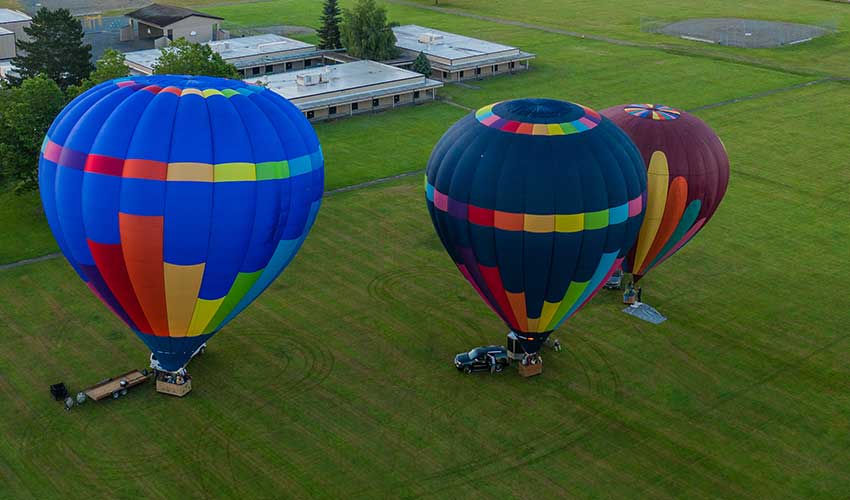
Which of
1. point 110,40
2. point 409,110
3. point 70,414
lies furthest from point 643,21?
point 70,414

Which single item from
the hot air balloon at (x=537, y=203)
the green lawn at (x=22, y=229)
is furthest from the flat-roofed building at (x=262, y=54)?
the hot air balloon at (x=537, y=203)

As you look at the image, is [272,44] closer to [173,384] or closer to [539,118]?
[539,118]

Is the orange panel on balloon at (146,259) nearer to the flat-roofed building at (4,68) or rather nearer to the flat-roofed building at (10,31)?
the flat-roofed building at (4,68)

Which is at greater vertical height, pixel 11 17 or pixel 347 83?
pixel 11 17

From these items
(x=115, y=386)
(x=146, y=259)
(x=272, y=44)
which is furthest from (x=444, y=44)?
(x=146, y=259)

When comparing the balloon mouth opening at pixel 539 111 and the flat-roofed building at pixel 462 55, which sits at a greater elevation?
the balloon mouth opening at pixel 539 111

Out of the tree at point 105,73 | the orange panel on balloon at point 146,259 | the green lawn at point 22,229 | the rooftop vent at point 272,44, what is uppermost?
the tree at point 105,73

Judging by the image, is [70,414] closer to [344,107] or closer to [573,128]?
[573,128]
